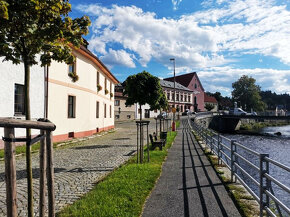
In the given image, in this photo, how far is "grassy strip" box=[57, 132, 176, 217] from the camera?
12.7ft

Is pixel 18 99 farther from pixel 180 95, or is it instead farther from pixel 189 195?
pixel 180 95

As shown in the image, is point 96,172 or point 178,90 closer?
point 96,172

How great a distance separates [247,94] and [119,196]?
85.7 metres

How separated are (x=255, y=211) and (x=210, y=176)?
236 centimetres

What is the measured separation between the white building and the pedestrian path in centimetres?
816

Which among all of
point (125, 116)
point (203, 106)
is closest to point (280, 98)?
point (203, 106)

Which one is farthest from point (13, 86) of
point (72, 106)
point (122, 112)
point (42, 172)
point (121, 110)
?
point (122, 112)

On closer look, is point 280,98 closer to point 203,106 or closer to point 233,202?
point 203,106

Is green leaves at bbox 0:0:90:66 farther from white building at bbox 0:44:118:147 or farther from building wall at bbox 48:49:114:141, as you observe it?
building wall at bbox 48:49:114:141

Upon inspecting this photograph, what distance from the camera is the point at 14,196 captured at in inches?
84.0

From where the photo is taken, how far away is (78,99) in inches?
627

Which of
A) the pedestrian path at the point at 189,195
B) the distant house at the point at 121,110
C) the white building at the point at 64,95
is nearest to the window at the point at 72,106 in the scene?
the white building at the point at 64,95

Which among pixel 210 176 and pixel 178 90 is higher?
pixel 178 90

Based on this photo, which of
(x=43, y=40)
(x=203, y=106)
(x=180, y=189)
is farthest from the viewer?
(x=203, y=106)
